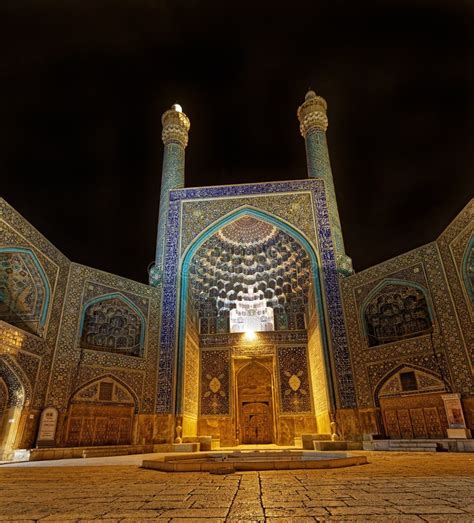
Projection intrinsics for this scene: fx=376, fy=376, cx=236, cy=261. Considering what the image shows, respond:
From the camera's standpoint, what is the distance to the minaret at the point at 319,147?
43.3 ft

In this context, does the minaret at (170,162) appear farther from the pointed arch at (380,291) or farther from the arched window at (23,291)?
the pointed arch at (380,291)

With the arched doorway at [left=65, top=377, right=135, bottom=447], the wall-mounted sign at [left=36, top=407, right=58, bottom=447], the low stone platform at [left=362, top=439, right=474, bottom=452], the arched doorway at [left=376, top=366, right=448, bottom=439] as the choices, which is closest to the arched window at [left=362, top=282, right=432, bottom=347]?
the arched doorway at [left=376, top=366, right=448, bottom=439]

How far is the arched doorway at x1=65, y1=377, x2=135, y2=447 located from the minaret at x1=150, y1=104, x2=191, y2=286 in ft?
12.1

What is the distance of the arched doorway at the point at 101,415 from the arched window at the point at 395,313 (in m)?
7.08

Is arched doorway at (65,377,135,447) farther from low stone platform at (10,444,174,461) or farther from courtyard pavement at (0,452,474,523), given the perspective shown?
courtyard pavement at (0,452,474,523)

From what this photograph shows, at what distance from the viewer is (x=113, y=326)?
1123 centimetres

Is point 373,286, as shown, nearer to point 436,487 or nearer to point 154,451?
point 154,451

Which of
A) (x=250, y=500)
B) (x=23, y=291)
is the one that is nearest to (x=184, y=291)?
(x=23, y=291)

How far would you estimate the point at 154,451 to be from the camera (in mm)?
9750

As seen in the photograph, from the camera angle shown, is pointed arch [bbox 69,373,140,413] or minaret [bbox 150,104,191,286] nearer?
pointed arch [bbox 69,373,140,413]

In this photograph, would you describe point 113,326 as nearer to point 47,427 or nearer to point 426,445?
point 47,427

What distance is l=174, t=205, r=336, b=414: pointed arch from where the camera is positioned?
1105 cm

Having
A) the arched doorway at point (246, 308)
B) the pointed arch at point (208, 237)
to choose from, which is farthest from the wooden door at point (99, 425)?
the arched doorway at point (246, 308)

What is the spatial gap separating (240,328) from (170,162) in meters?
7.24
